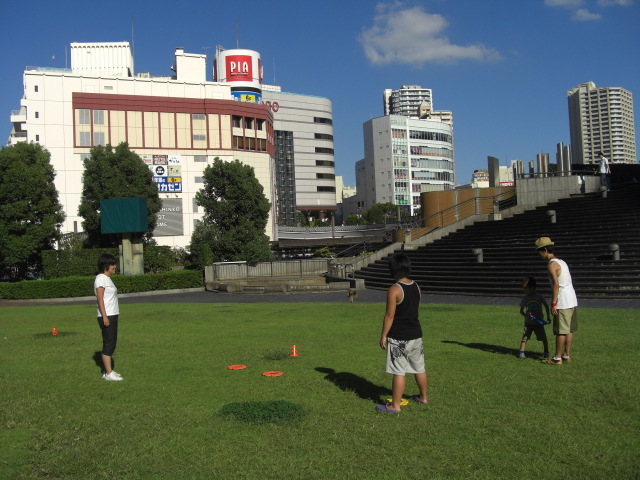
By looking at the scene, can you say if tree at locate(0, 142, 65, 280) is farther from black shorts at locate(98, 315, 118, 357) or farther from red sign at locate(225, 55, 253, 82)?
red sign at locate(225, 55, 253, 82)

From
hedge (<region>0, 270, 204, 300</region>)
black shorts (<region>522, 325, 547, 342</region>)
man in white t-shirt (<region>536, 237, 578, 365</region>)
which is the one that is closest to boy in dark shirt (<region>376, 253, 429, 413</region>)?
man in white t-shirt (<region>536, 237, 578, 365</region>)

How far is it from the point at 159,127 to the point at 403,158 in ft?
286

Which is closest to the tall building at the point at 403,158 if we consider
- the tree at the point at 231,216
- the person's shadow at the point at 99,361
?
the tree at the point at 231,216

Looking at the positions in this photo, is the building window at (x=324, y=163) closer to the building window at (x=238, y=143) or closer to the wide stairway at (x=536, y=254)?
the building window at (x=238, y=143)

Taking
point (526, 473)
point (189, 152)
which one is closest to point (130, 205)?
point (189, 152)

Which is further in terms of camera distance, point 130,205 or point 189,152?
point 189,152

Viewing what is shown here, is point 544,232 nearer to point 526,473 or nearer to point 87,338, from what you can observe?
point 87,338

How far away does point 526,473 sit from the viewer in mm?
5172

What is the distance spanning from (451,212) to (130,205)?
18.8m

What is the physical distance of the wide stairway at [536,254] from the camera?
22.5 metres

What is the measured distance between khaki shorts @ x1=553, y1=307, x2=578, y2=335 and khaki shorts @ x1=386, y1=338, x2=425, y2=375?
341cm

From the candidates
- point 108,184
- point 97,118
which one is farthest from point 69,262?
point 97,118

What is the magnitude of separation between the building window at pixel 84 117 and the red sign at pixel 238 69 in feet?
117

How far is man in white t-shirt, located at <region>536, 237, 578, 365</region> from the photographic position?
9.38m
